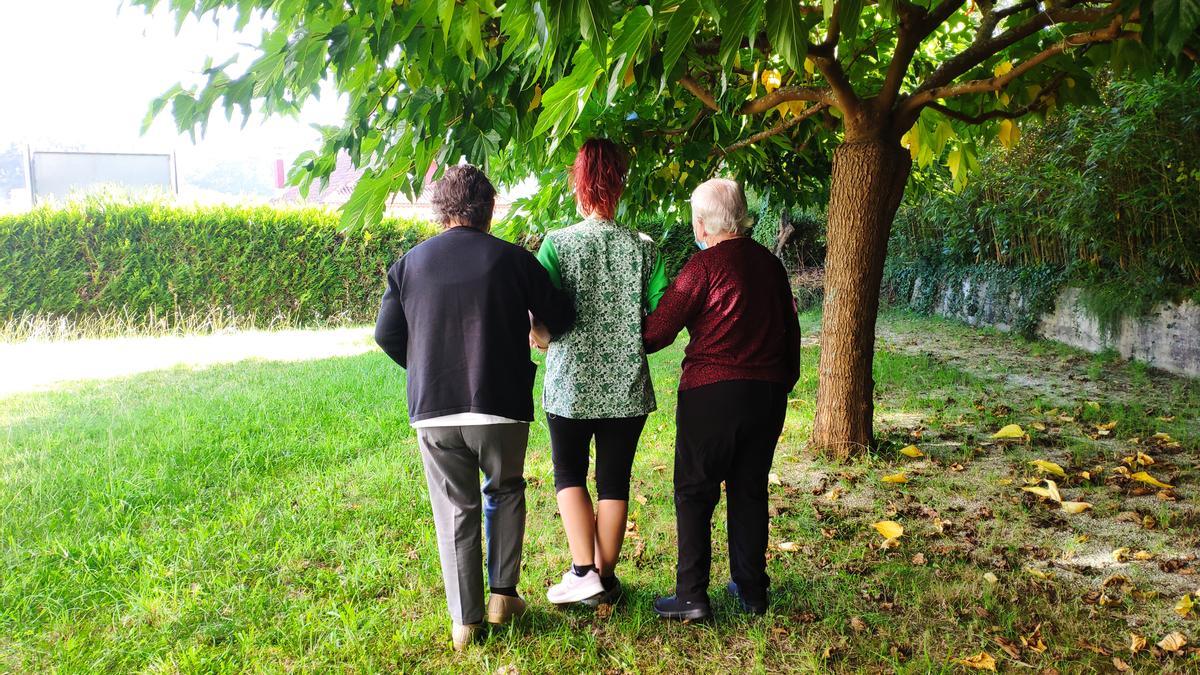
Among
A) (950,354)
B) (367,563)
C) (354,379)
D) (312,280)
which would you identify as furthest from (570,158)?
(312,280)

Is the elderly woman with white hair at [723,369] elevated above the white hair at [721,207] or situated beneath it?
situated beneath

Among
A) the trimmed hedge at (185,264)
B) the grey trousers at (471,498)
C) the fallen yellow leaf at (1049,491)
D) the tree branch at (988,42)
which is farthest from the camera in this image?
the trimmed hedge at (185,264)

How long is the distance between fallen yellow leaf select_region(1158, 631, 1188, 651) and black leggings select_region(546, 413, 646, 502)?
6.19 feet

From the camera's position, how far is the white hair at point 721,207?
9.15 ft

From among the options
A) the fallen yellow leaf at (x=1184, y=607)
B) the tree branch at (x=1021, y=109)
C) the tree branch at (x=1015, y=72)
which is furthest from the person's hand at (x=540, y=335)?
the tree branch at (x=1021, y=109)

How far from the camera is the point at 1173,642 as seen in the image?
267 cm

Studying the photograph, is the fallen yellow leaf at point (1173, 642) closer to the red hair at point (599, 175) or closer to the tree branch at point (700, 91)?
the red hair at point (599, 175)

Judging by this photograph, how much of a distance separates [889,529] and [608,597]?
4.87 ft

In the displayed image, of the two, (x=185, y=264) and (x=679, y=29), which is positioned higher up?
(x=679, y=29)

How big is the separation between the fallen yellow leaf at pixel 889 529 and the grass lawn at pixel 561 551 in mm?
48

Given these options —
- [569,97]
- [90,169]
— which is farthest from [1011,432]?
[90,169]

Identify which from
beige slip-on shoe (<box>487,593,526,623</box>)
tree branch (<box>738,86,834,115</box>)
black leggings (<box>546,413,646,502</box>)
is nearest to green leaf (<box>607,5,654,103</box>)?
black leggings (<box>546,413,646,502</box>)

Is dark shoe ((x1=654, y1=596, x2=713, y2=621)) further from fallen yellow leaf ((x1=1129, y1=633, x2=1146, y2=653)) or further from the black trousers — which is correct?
fallen yellow leaf ((x1=1129, y1=633, x2=1146, y2=653))

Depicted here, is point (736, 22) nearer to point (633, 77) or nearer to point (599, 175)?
point (633, 77)
